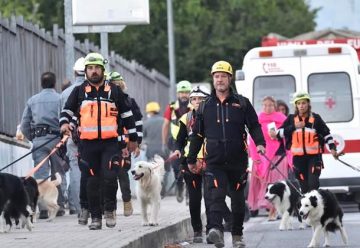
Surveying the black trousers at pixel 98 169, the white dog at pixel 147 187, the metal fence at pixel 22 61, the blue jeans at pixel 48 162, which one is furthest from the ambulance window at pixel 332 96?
the black trousers at pixel 98 169

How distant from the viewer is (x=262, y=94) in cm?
2409

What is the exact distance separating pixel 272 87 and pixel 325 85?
3.01 feet

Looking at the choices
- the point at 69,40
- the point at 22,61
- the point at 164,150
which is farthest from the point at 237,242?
the point at 164,150

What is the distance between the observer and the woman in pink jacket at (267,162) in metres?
21.6

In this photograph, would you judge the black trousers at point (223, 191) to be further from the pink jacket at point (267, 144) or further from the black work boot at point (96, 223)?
the pink jacket at point (267, 144)

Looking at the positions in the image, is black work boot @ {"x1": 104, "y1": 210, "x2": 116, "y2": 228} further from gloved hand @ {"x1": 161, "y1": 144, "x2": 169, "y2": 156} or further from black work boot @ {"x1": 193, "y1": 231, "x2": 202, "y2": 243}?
gloved hand @ {"x1": 161, "y1": 144, "x2": 169, "y2": 156}

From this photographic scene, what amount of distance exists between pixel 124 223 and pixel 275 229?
3.27 meters

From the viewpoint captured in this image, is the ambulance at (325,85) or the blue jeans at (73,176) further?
the ambulance at (325,85)

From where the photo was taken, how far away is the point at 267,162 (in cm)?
2194

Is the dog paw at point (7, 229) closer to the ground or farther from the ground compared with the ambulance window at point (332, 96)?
closer to the ground

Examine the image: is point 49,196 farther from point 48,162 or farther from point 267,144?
point 267,144

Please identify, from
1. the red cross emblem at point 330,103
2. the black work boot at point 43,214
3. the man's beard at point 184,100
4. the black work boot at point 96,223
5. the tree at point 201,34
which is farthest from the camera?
the tree at point 201,34

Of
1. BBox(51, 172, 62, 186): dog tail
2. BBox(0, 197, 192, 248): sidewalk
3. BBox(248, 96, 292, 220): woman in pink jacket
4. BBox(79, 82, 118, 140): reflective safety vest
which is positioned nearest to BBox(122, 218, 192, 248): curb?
BBox(0, 197, 192, 248): sidewalk

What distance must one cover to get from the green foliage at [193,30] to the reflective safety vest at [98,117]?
33668mm
